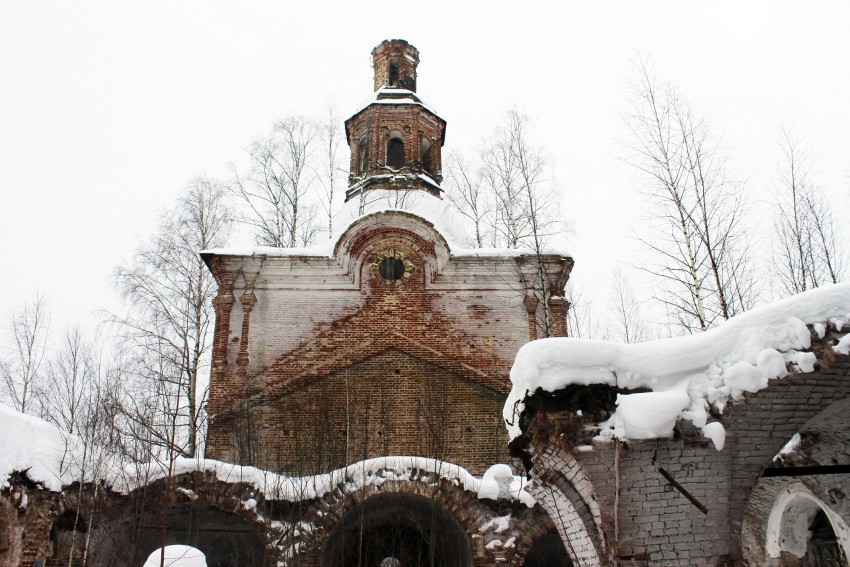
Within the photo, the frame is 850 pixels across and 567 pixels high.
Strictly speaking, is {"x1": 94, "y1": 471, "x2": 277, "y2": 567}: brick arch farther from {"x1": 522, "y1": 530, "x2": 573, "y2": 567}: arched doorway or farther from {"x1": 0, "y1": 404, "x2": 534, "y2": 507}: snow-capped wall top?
{"x1": 522, "y1": 530, "x2": 573, "y2": 567}: arched doorway

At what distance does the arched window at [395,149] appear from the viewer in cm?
1772

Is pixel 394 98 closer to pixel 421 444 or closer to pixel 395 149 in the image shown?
pixel 395 149

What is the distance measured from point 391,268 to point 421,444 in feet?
12.8

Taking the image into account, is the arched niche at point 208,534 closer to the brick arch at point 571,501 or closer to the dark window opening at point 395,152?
the brick arch at point 571,501

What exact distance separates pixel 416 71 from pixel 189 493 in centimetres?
1489

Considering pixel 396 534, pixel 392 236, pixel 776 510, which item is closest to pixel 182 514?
pixel 396 534

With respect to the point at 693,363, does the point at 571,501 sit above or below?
below

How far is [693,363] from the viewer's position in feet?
18.5

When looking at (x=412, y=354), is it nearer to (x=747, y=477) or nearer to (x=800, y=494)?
(x=800, y=494)

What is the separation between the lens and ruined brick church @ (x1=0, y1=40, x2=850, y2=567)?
18.0 ft

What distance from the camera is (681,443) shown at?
5.47 metres

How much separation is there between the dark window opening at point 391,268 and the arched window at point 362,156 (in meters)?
4.50

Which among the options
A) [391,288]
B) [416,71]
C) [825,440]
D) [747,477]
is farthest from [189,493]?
[416,71]

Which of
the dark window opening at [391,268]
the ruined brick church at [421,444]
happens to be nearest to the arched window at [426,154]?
the ruined brick church at [421,444]
